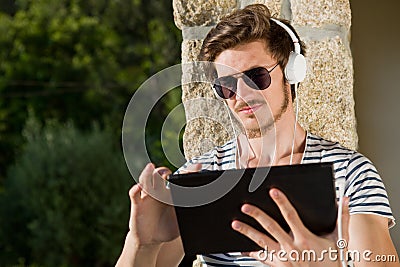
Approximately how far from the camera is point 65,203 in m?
5.07

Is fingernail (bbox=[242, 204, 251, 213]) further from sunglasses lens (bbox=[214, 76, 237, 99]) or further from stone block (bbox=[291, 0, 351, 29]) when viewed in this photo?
stone block (bbox=[291, 0, 351, 29])

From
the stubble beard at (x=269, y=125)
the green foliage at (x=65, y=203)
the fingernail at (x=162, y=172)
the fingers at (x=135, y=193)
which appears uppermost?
the stubble beard at (x=269, y=125)

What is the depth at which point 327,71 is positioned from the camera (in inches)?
68.6

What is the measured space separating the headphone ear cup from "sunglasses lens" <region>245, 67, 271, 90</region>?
0.19 ft

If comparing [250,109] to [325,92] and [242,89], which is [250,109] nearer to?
[242,89]

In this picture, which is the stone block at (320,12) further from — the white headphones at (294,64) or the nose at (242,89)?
the nose at (242,89)

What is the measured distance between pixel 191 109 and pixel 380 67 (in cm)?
58

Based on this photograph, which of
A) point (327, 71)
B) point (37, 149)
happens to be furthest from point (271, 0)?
point (37, 149)

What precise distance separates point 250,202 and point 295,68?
353 mm

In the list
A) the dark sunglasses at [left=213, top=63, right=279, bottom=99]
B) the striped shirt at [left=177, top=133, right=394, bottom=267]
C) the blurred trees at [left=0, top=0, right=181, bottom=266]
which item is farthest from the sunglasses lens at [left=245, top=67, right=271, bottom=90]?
the blurred trees at [left=0, top=0, right=181, bottom=266]

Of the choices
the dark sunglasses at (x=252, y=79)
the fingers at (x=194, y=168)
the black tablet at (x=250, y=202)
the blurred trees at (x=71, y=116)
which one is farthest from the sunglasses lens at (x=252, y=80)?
the blurred trees at (x=71, y=116)

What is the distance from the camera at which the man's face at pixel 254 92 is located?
1.51m

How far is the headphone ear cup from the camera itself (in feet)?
5.03

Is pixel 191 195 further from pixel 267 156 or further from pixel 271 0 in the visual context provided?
pixel 271 0
